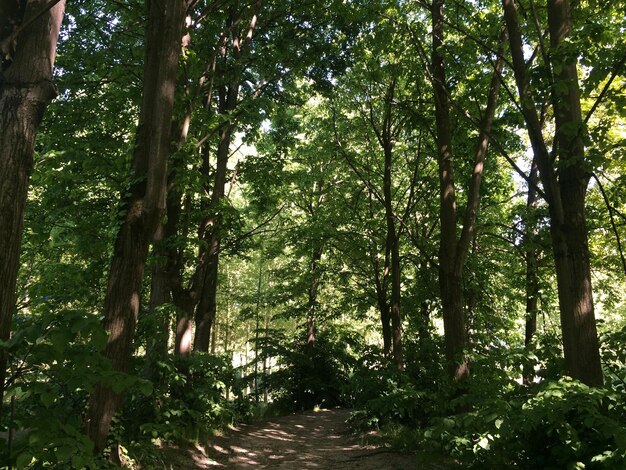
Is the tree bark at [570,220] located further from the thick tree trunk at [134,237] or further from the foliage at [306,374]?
the foliage at [306,374]

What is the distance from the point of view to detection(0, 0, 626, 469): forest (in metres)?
2.90

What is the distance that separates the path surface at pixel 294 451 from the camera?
24.7 feet

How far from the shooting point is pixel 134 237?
15.0 ft

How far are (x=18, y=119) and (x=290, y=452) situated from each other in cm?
798

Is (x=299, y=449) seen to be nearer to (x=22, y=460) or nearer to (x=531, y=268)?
(x=531, y=268)

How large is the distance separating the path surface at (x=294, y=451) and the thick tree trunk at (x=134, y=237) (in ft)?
9.49

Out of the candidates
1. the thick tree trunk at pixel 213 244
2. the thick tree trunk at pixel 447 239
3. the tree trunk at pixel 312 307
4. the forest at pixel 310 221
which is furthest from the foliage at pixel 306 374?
the thick tree trunk at pixel 447 239

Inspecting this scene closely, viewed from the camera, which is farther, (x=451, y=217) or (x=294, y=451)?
(x=294, y=451)

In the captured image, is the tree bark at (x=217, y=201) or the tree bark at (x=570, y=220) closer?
the tree bark at (x=570, y=220)

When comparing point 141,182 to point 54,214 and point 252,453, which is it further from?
point 252,453

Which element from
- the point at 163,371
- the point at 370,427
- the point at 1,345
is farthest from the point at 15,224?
the point at 370,427

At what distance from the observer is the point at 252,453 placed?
8742 mm

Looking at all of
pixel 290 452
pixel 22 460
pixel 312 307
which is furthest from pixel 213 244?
pixel 22 460

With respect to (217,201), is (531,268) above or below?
below
